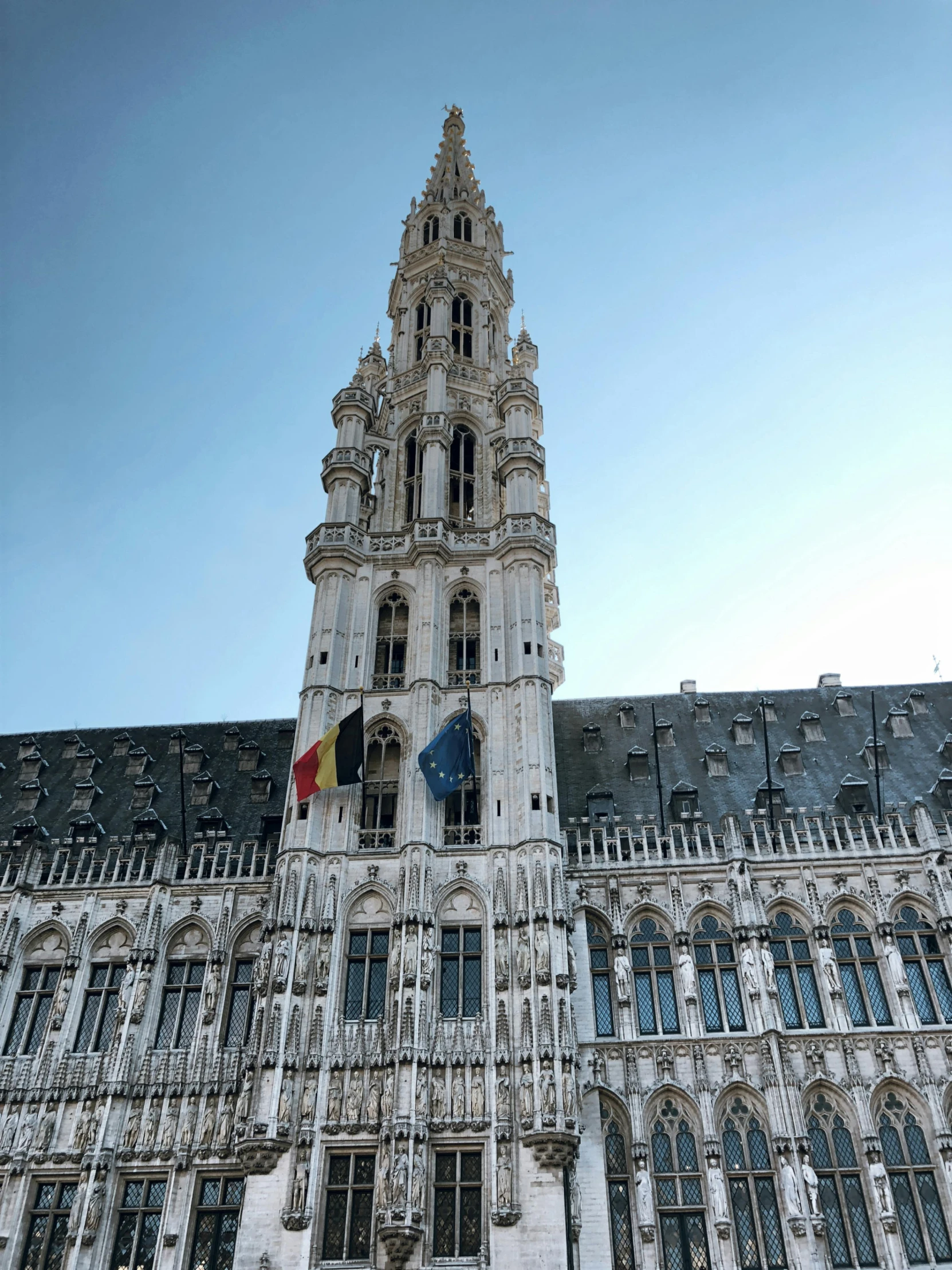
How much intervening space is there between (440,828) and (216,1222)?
12624 millimetres

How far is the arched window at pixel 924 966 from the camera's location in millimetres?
31462

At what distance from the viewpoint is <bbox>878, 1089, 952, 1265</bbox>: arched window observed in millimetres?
27812

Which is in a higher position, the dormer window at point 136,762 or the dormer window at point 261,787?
the dormer window at point 136,762

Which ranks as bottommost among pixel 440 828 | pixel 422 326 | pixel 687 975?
pixel 687 975

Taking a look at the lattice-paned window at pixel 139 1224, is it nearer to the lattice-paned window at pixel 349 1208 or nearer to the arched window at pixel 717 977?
the lattice-paned window at pixel 349 1208

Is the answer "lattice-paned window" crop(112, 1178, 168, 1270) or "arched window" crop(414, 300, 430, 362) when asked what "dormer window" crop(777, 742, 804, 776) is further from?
"lattice-paned window" crop(112, 1178, 168, 1270)

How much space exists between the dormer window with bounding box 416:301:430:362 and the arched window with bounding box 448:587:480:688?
14.4m

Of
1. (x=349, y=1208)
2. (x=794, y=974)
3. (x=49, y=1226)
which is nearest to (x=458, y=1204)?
(x=349, y=1208)

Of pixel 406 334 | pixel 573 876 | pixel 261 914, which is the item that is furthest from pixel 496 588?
pixel 406 334

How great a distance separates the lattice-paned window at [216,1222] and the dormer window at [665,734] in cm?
2172

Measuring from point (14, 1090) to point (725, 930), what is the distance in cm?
2205

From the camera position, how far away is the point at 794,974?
32.3 m

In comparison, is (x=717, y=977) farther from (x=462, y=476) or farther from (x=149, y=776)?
(x=149, y=776)

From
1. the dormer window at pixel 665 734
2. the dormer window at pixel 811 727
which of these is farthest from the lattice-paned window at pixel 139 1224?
the dormer window at pixel 811 727
